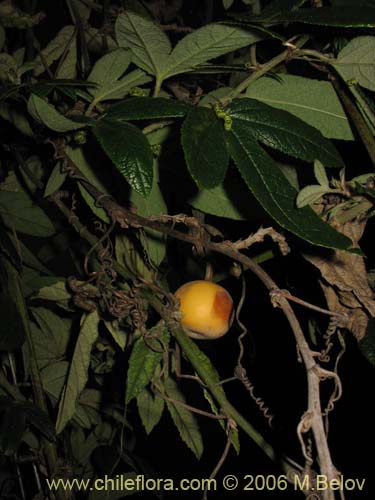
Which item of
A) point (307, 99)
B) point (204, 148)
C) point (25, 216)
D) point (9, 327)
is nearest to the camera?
point (204, 148)

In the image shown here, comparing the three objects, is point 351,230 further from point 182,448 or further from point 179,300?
point 182,448

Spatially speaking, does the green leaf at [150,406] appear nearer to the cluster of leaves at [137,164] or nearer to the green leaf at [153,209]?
the cluster of leaves at [137,164]

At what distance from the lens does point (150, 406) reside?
681 millimetres

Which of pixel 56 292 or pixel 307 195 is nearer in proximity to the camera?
pixel 307 195

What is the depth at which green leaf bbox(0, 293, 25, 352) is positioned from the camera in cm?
61

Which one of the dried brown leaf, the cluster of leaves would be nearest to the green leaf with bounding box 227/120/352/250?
the cluster of leaves

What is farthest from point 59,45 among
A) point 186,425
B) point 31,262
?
point 186,425

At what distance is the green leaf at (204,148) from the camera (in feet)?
1.25

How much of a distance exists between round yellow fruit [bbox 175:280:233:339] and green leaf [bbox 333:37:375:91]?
0.22 meters

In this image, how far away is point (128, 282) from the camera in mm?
636

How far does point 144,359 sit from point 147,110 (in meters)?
0.23

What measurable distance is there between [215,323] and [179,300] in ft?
0.13

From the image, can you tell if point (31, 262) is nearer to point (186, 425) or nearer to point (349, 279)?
point (186, 425)

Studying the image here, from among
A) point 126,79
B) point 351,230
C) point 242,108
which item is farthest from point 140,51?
point 351,230
